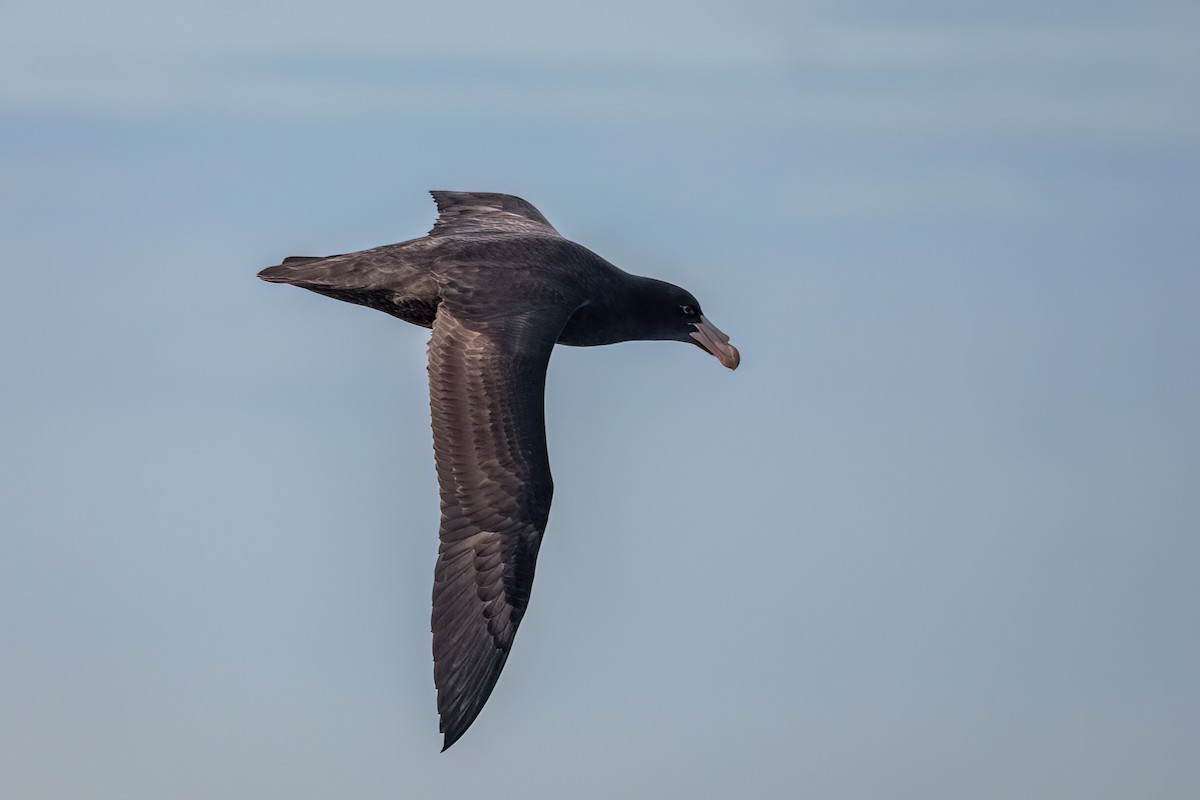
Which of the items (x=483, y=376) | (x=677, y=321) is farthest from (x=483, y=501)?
(x=677, y=321)

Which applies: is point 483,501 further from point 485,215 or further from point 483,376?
point 485,215

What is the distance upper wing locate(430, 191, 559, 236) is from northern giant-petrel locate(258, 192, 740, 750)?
104 centimetres

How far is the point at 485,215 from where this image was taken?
2331 centimetres

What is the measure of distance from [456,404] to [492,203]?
5.31 metres

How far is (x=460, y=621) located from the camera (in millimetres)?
18406

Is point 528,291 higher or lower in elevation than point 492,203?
lower

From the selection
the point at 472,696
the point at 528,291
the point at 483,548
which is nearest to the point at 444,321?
the point at 528,291

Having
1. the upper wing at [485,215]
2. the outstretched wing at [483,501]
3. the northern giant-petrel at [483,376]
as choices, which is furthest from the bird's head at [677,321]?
the outstretched wing at [483,501]

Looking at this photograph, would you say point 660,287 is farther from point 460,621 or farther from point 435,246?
point 460,621

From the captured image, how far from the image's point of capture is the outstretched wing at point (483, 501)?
18312 millimetres

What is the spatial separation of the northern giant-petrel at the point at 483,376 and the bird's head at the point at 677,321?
0.68 ft

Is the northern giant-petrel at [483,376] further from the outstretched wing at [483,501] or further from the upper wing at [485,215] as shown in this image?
the upper wing at [485,215]

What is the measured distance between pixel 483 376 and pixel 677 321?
3773 millimetres

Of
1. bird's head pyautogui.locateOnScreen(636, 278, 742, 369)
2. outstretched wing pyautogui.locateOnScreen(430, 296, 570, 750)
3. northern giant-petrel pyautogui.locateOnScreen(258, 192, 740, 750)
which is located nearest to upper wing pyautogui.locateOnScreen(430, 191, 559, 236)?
northern giant-petrel pyautogui.locateOnScreen(258, 192, 740, 750)
